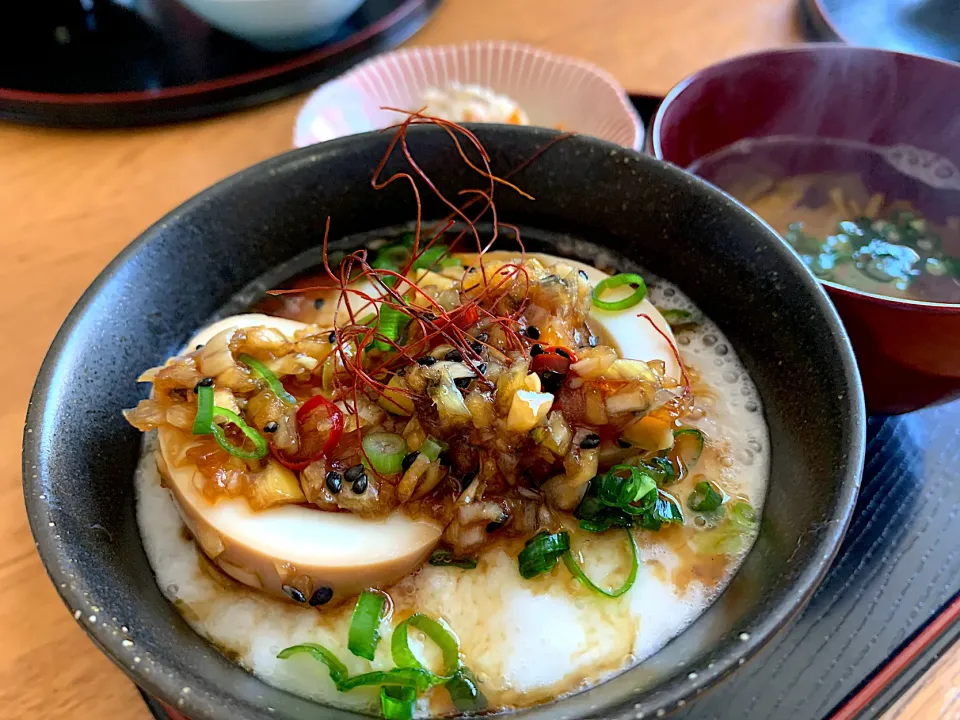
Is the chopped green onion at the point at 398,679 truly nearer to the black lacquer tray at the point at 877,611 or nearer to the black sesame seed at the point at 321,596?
the black sesame seed at the point at 321,596

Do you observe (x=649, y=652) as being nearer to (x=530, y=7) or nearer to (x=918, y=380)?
(x=918, y=380)

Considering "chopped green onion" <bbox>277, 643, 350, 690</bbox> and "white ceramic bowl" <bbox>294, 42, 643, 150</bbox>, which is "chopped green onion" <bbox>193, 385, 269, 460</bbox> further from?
"white ceramic bowl" <bbox>294, 42, 643, 150</bbox>

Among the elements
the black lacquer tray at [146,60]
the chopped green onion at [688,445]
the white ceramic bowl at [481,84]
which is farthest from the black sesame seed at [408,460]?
the black lacquer tray at [146,60]

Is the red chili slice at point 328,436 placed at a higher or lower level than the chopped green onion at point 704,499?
higher

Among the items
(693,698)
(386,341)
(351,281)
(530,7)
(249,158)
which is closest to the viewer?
(693,698)

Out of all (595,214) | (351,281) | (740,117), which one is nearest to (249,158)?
(351,281)

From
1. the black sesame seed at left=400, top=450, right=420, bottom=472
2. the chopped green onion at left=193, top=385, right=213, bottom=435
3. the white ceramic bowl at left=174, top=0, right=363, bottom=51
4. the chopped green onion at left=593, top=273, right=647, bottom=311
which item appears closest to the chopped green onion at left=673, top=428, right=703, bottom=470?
the chopped green onion at left=593, top=273, right=647, bottom=311
